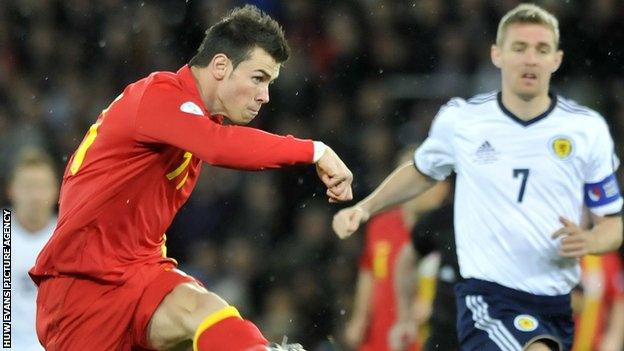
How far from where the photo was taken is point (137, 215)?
15.6 feet

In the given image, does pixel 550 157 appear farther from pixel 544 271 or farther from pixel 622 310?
pixel 622 310

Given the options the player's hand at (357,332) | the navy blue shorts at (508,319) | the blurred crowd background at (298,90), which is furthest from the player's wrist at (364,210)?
the blurred crowd background at (298,90)

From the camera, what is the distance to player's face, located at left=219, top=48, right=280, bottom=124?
4.73 metres

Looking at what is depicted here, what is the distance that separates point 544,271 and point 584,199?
40 cm

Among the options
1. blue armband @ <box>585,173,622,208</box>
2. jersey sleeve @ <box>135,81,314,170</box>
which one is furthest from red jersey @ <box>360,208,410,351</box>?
jersey sleeve @ <box>135,81,314,170</box>

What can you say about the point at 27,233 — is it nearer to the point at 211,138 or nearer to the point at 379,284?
the point at 379,284

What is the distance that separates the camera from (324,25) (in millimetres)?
10617

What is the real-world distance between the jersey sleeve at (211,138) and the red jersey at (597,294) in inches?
134

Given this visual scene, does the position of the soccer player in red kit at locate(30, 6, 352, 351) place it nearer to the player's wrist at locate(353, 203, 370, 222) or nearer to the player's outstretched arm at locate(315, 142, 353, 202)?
the player's outstretched arm at locate(315, 142, 353, 202)

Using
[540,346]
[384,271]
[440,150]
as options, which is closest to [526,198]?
[440,150]

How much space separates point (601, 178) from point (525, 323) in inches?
29.5

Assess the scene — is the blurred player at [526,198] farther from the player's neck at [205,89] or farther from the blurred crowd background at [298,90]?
the blurred crowd background at [298,90]

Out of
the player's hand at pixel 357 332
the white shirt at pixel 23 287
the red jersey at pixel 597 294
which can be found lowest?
the player's hand at pixel 357 332

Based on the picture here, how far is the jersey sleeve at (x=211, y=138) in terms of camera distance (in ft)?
14.4
